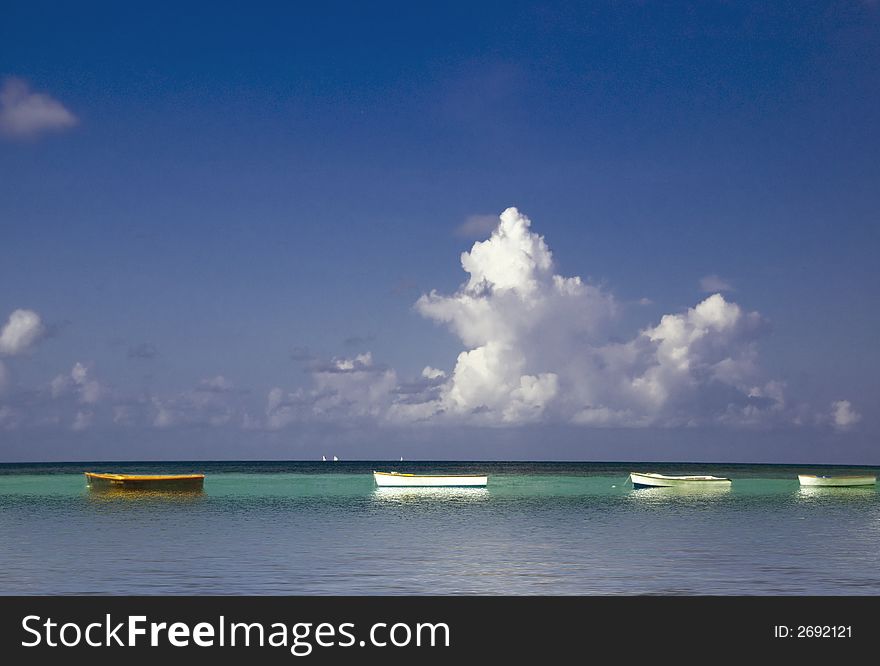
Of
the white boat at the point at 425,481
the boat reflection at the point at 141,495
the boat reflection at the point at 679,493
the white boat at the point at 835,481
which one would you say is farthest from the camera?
the white boat at the point at 835,481

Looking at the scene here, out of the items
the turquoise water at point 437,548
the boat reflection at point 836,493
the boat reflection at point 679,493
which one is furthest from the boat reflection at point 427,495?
the boat reflection at point 836,493

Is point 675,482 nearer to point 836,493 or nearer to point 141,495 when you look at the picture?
point 836,493

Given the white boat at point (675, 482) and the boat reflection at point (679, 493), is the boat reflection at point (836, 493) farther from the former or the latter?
the white boat at point (675, 482)

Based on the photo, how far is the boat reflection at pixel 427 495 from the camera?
87.2m

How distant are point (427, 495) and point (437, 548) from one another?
52.0 meters

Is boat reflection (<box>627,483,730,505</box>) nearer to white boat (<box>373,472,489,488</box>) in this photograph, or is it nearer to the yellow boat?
white boat (<box>373,472,489,488</box>)

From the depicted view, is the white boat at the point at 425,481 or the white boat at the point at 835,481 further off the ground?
the white boat at the point at 425,481

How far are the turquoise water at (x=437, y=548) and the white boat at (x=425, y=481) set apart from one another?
25.6 meters

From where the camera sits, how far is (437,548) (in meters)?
45.5

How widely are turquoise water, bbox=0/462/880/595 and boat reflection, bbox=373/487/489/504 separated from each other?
5.16 meters

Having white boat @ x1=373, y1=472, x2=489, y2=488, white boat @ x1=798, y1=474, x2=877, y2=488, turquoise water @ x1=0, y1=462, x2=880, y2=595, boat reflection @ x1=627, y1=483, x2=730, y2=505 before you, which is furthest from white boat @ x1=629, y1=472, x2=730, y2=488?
turquoise water @ x1=0, y1=462, x2=880, y2=595

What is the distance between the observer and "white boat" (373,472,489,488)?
107688mm
